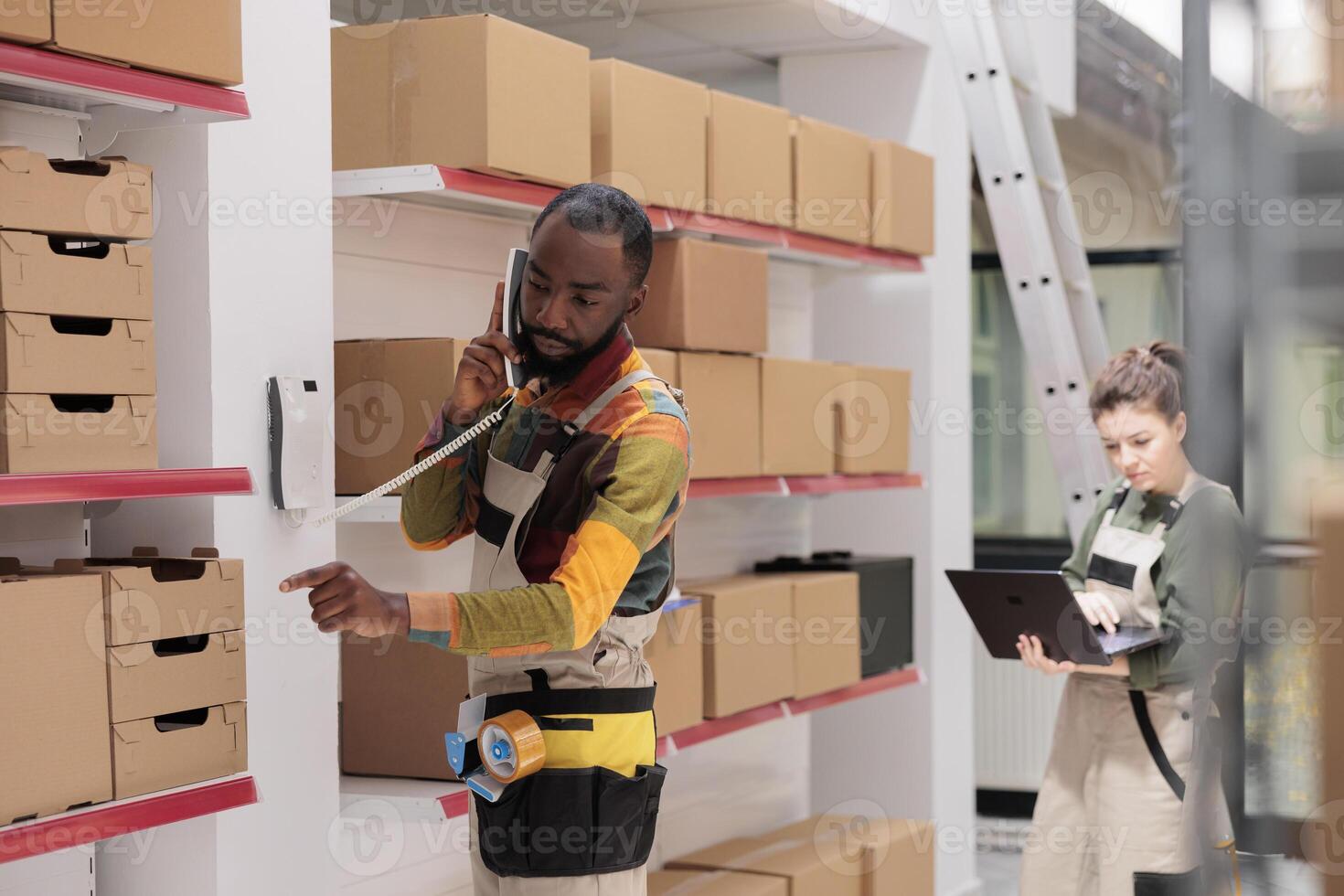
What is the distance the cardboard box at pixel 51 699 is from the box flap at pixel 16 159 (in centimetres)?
58

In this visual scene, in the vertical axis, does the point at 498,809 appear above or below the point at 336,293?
below

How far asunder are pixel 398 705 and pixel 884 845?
1.88 metres

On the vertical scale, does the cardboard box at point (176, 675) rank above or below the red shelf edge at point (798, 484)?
below

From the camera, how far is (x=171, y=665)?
7.13 feet

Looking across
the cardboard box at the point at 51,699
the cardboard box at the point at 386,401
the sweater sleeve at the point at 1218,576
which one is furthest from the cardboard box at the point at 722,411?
the sweater sleeve at the point at 1218,576

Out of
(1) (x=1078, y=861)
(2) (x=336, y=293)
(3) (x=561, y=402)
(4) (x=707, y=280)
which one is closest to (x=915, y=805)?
(1) (x=1078, y=861)

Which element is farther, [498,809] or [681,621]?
[681,621]

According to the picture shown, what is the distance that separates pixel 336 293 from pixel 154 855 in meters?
1.27

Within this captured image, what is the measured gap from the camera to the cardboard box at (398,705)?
2943 mm

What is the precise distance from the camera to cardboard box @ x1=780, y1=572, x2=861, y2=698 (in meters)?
4.02

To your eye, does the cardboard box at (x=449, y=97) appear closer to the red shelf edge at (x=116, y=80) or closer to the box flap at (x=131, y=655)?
the red shelf edge at (x=116, y=80)

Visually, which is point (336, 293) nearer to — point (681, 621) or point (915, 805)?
point (681, 621)

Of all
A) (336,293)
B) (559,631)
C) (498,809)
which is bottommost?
(498,809)

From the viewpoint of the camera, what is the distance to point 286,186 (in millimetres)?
2572
